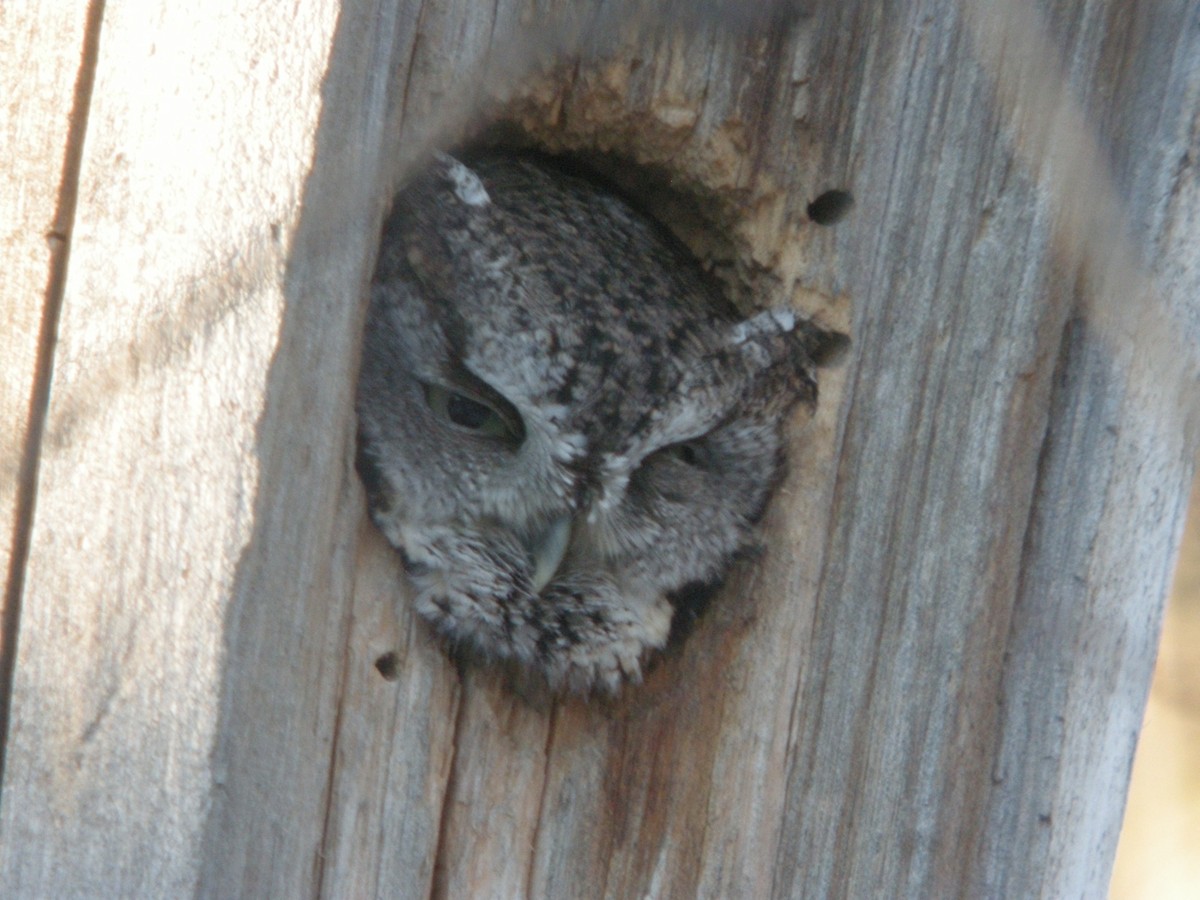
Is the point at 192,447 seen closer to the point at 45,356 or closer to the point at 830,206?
the point at 45,356

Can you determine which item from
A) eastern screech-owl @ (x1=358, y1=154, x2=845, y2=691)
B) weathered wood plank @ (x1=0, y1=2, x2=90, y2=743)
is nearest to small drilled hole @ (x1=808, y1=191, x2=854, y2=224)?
eastern screech-owl @ (x1=358, y1=154, x2=845, y2=691)

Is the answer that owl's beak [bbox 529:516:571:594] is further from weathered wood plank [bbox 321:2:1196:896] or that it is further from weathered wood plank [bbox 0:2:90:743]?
weathered wood plank [bbox 0:2:90:743]

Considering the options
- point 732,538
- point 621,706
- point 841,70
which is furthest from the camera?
point 732,538

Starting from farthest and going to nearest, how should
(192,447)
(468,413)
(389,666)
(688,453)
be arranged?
(688,453), (468,413), (389,666), (192,447)

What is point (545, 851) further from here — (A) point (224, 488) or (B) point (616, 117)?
(B) point (616, 117)

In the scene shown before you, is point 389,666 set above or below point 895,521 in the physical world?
below

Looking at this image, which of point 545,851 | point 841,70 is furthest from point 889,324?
point 545,851

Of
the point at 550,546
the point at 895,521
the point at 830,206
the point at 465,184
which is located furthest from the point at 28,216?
the point at 895,521
